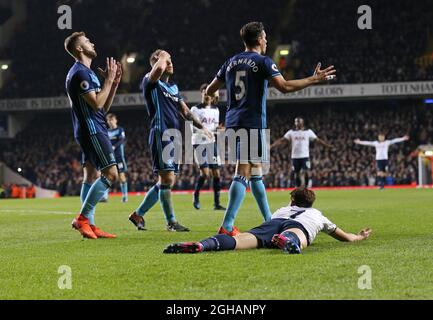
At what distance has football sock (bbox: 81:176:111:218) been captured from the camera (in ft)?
28.7

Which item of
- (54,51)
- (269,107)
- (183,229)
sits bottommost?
(183,229)

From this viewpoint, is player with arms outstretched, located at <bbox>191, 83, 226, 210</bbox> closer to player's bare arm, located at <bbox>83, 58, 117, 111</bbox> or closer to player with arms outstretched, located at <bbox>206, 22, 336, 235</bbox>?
player's bare arm, located at <bbox>83, 58, 117, 111</bbox>

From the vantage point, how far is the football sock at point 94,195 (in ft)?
28.7

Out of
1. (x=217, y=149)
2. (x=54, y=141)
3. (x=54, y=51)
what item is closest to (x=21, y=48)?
(x=54, y=51)

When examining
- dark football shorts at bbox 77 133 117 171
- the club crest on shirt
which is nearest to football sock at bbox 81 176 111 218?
dark football shorts at bbox 77 133 117 171

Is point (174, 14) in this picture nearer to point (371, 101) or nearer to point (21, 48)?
point (21, 48)

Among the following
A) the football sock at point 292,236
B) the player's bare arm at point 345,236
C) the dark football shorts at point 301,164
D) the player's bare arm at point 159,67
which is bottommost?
the player's bare arm at point 345,236

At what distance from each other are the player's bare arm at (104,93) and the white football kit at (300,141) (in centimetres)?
1304

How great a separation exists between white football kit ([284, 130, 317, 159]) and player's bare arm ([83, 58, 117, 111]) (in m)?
13.0

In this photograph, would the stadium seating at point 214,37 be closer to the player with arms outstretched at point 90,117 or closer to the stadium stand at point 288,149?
the stadium stand at point 288,149

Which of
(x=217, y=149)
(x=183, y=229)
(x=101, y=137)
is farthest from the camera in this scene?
(x=217, y=149)

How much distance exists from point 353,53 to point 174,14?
10363mm

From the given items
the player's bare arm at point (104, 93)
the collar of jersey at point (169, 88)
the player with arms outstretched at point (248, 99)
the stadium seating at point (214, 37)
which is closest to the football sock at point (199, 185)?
the collar of jersey at point (169, 88)

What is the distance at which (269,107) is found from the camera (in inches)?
1726
